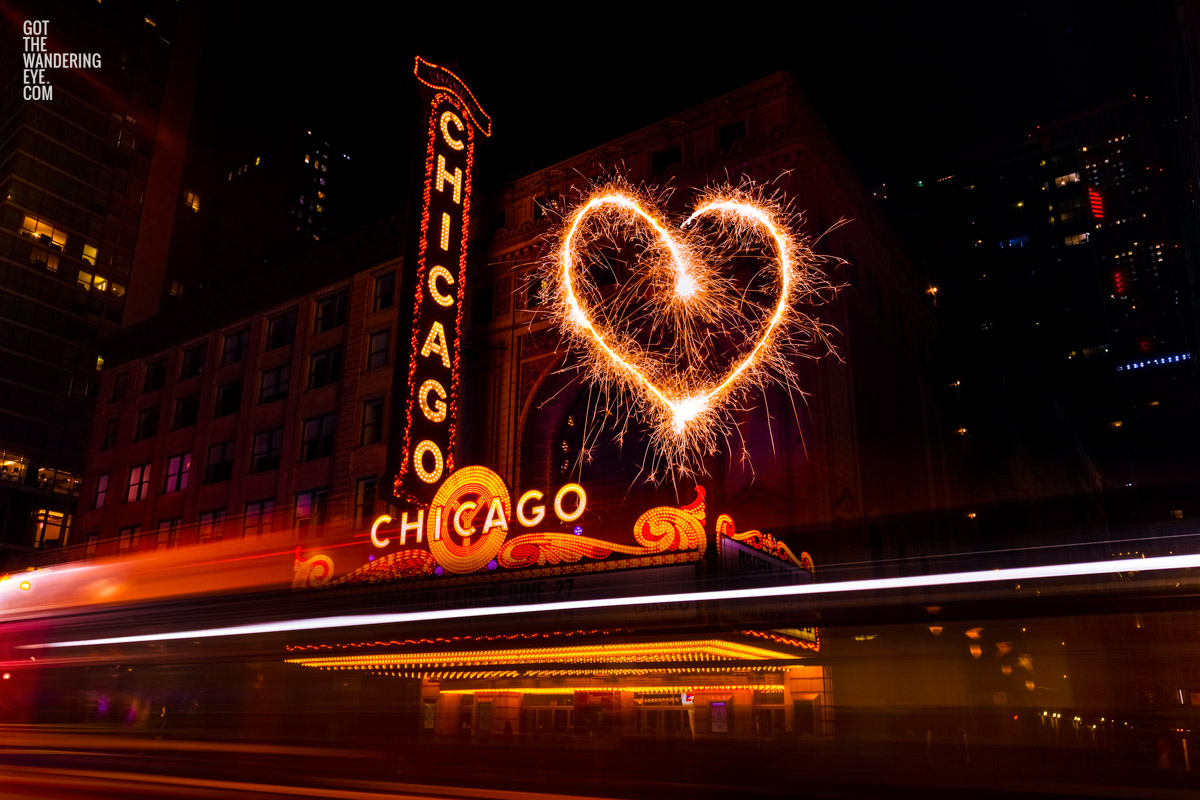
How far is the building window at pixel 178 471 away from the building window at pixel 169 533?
1.47 meters

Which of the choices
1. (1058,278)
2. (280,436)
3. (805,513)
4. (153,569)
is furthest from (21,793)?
(1058,278)

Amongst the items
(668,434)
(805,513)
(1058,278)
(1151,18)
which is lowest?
(805,513)

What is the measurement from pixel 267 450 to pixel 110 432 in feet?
44.2

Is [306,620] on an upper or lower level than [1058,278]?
lower

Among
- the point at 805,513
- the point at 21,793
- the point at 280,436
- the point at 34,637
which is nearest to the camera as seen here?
the point at 21,793

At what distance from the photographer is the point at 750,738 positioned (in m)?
4.82

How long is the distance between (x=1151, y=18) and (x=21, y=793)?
36596 mm

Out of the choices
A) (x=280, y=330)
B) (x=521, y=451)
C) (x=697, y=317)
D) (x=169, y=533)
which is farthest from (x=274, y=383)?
(x=697, y=317)

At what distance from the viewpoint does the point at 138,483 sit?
40.7 m

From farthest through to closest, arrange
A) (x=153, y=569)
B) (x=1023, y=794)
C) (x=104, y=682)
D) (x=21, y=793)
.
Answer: (x=153, y=569) < (x=104, y=682) < (x=21, y=793) < (x=1023, y=794)

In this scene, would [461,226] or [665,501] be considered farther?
[461,226]

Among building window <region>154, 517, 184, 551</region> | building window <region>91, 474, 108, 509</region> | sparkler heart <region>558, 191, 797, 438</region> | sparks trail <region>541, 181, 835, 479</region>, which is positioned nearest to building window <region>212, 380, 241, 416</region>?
building window <region>154, 517, 184, 551</region>

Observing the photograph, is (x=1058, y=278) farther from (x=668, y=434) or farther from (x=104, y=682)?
(x=104, y=682)

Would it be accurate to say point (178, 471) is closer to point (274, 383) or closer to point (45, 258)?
point (274, 383)
